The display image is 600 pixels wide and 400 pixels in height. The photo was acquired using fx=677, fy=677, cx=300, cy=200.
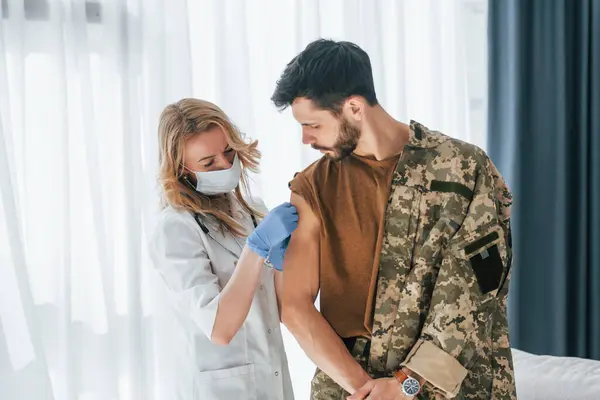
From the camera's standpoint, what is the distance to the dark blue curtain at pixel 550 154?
3035 millimetres

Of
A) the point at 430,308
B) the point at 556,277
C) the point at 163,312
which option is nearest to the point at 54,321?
the point at 163,312

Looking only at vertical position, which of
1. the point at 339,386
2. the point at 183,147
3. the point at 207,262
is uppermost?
the point at 183,147

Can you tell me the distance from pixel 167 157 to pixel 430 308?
0.95 metres

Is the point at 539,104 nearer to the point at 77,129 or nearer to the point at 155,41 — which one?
the point at 155,41

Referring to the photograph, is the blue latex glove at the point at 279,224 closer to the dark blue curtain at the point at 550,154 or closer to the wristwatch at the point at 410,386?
the wristwatch at the point at 410,386

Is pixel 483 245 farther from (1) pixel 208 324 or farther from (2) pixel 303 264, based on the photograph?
(1) pixel 208 324

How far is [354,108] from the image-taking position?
5.07ft

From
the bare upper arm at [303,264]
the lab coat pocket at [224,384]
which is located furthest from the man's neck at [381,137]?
the lab coat pocket at [224,384]

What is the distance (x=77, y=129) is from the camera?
2.40 meters

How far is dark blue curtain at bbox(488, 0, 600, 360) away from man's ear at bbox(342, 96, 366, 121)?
1.69 m

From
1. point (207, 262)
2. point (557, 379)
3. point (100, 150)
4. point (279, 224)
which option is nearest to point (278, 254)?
point (279, 224)

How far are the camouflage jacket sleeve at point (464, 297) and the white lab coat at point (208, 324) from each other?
0.66 m

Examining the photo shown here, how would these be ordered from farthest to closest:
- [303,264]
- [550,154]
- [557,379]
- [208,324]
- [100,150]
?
1. [550,154]
2. [100,150]
3. [557,379]
4. [208,324]
5. [303,264]

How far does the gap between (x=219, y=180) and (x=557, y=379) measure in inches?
50.1
